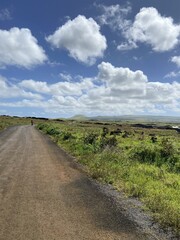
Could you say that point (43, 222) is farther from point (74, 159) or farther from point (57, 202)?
point (74, 159)

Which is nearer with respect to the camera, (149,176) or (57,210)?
(57,210)

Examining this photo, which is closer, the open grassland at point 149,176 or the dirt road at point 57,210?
the dirt road at point 57,210

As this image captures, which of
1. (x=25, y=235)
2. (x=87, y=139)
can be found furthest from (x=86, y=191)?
(x=87, y=139)

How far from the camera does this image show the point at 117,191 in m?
11.6

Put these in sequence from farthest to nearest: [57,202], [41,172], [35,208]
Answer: [41,172] → [57,202] → [35,208]

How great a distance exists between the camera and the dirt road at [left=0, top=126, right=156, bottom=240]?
7191 millimetres

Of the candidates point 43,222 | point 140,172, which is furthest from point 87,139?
point 43,222

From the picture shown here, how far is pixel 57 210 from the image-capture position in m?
8.95

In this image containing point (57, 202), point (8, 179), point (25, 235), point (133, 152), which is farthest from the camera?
point (133, 152)

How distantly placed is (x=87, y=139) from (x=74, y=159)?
9.59 metres

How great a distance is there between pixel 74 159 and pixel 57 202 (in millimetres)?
10641

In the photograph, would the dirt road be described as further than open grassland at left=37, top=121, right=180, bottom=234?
No

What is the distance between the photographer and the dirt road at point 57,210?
719cm

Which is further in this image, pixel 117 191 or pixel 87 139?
pixel 87 139
